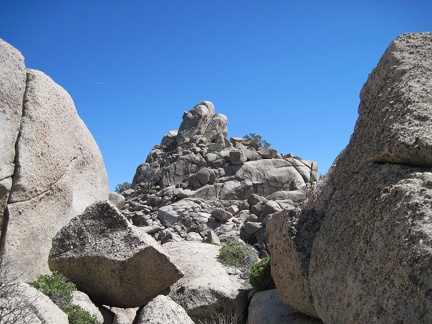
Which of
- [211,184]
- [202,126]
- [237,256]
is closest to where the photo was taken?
[237,256]

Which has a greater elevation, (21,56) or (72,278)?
(21,56)

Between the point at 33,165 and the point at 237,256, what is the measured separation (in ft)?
24.9

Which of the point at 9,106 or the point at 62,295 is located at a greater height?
the point at 9,106

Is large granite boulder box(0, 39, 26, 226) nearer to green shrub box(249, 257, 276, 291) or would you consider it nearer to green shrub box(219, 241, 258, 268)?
green shrub box(249, 257, 276, 291)

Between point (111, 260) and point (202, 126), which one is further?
point (202, 126)

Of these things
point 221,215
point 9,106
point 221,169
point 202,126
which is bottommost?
point 9,106

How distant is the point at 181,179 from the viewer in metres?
38.0

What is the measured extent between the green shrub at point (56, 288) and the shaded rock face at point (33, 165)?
1.48ft

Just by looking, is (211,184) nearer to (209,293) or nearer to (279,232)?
(209,293)

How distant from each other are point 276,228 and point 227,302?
468 centimetres

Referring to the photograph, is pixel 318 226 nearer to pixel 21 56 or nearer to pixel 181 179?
pixel 21 56

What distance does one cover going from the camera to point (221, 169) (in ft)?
123

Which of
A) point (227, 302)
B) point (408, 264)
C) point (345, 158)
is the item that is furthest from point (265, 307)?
point (408, 264)

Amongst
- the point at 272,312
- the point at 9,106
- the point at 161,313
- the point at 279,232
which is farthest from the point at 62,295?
the point at 279,232
